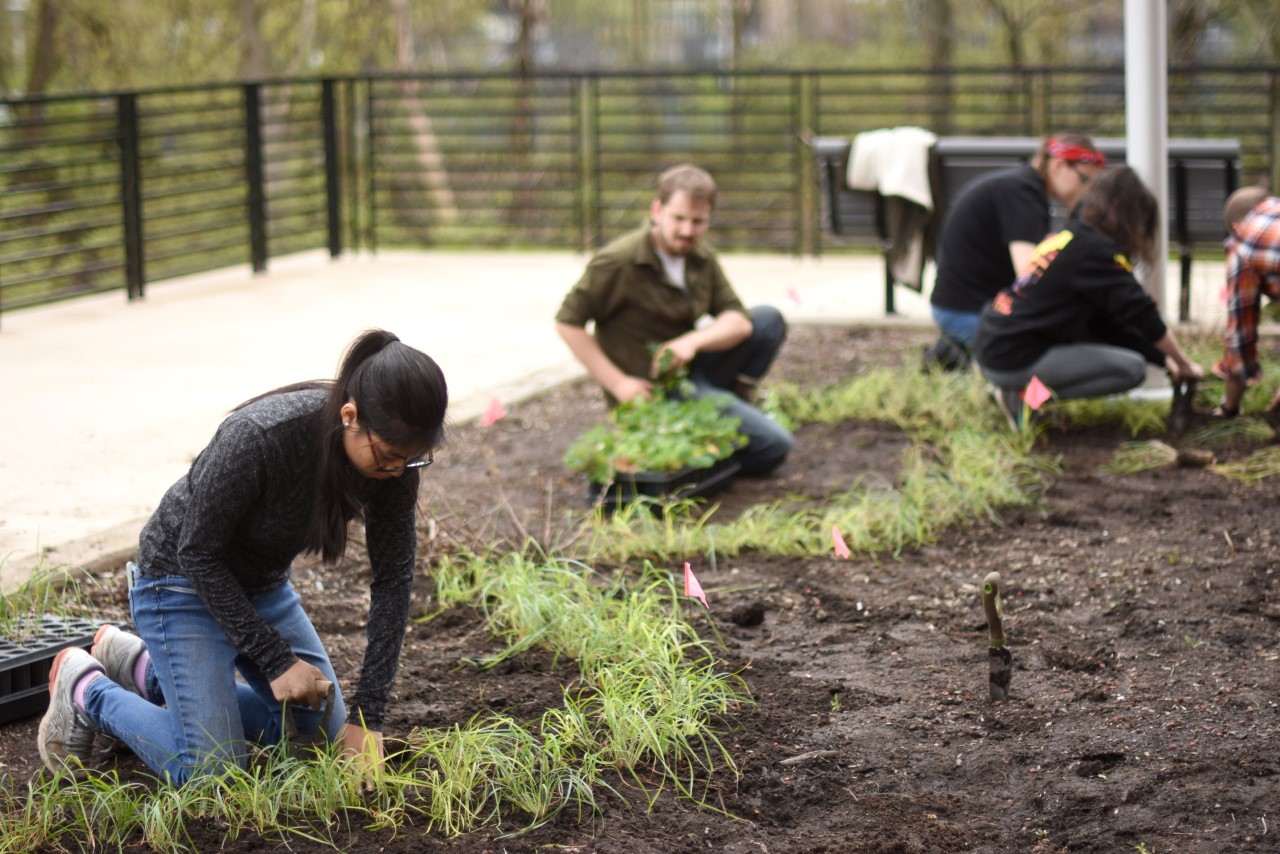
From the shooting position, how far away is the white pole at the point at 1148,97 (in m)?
6.37

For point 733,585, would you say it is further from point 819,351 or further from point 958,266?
point 819,351

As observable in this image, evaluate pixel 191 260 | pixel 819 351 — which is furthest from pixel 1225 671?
pixel 191 260


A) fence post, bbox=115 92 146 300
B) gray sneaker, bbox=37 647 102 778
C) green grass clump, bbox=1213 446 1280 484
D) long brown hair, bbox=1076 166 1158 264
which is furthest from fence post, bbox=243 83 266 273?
gray sneaker, bbox=37 647 102 778

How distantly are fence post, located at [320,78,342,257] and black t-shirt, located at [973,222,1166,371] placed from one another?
730 centimetres

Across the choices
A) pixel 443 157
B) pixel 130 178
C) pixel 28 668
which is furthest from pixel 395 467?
pixel 443 157

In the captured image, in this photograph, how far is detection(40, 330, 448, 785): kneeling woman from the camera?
2805mm

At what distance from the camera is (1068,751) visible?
10.5ft

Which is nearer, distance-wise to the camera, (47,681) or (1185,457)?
Answer: (47,681)

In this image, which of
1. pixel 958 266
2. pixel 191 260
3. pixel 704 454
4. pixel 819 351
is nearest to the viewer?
pixel 704 454

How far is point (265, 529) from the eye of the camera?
9.84 feet

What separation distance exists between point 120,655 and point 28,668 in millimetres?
343

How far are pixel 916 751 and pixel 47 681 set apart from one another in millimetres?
2087

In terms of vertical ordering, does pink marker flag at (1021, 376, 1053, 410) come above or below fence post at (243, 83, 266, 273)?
below

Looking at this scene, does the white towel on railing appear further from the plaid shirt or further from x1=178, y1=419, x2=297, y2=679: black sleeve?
x1=178, y1=419, x2=297, y2=679: black sleeve
